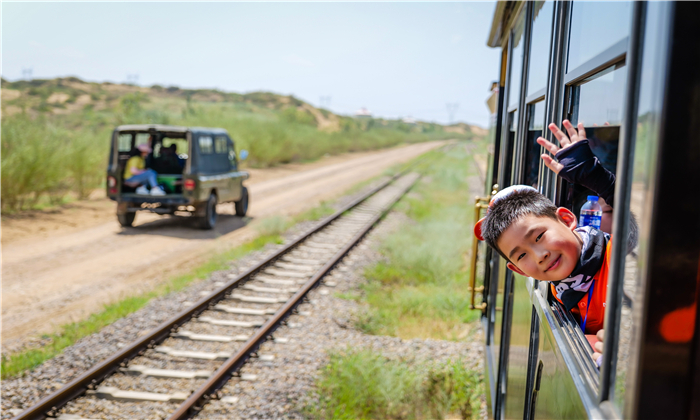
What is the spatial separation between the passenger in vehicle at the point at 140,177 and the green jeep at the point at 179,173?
68mm

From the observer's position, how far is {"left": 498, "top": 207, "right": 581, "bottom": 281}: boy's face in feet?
5.67

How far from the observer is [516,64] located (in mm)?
3654

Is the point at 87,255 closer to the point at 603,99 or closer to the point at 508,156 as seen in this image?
the point at 508,156

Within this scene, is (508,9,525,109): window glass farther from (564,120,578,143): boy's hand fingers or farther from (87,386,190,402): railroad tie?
(87,386,190,402): railroad tie

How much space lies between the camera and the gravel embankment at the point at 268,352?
4449mm

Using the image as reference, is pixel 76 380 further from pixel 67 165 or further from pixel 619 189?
pixel 67 165

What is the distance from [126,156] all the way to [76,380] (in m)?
7.69

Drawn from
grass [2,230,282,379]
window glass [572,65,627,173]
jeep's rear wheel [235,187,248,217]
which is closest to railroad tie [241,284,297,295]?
grass [2,230,282,379]

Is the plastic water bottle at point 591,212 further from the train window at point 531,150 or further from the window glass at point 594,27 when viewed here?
the window glass at point 594,27

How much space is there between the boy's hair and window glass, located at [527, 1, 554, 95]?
70 centimetres

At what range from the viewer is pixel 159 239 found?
10.9 meters

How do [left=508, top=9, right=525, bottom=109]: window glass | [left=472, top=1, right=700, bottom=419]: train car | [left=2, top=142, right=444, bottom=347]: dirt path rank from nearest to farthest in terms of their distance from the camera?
1. [left=472, top=1, right=700, bottom=419]: train car
2. [left=508, top=9, right=525, bottom=109]: window glass
3. [left=2, top=142, right=444, bottom=347]: dirt path

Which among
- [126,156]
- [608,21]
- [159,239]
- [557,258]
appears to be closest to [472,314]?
[557,258]

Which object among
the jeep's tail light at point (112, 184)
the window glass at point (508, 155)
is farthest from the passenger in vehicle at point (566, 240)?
the jeep's tail light at point (112, 184)
